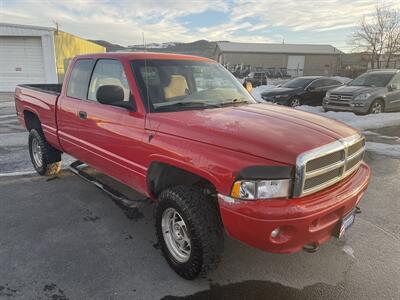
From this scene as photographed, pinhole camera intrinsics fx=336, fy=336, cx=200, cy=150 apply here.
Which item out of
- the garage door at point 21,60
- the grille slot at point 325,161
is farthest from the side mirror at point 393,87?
the garage door at point 21,60

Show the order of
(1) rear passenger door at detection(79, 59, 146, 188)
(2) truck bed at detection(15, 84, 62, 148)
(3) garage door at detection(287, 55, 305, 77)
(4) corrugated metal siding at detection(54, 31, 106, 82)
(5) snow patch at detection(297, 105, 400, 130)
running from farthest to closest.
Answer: (3) garage door at detection(287, 55, 305, 77)
(4) corrugated metal siding at detection(54, 31, 106, 82)
(5) snow patch at detection(297, 105, 400, 130)
(2) truck bed at detection(15, 84, 62, 148)
(1) rear passenger door at detection(79, 59, 146, 188)

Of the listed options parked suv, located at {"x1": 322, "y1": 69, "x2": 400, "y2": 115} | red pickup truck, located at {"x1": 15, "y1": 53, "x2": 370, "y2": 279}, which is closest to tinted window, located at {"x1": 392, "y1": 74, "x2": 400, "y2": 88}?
parked suv, located at {"x1": 322, "y1": 69, "x2": 400, "y2": 115}

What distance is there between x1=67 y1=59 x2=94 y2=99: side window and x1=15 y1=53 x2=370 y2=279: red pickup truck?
28 millimetres

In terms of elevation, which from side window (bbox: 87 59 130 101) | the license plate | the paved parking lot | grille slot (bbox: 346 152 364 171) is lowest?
the paved parking lot

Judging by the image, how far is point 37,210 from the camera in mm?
4227

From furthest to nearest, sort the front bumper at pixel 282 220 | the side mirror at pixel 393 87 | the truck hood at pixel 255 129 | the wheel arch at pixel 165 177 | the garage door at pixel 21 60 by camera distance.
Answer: the garage door at pixel 21 60, the side mirror at pixel 393 87, the wheel arch at pixel 165 177, the truck hood at pixel 255 129, the front bumper at pixel 282 220

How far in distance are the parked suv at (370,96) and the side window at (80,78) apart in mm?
9914

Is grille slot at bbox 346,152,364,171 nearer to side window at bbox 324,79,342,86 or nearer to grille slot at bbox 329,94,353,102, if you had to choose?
grille slot at bbox 329,94,353,102

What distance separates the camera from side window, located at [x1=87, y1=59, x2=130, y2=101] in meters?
3.51

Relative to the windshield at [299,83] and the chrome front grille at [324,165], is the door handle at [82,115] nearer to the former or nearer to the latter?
the chrome front grille at [324,165]

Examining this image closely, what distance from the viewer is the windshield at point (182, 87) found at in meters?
3.29

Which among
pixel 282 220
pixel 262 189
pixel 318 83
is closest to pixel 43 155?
pixel 262 189

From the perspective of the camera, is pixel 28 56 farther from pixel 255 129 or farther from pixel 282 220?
pixel 282 220

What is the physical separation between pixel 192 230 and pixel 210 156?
2.07 ft
